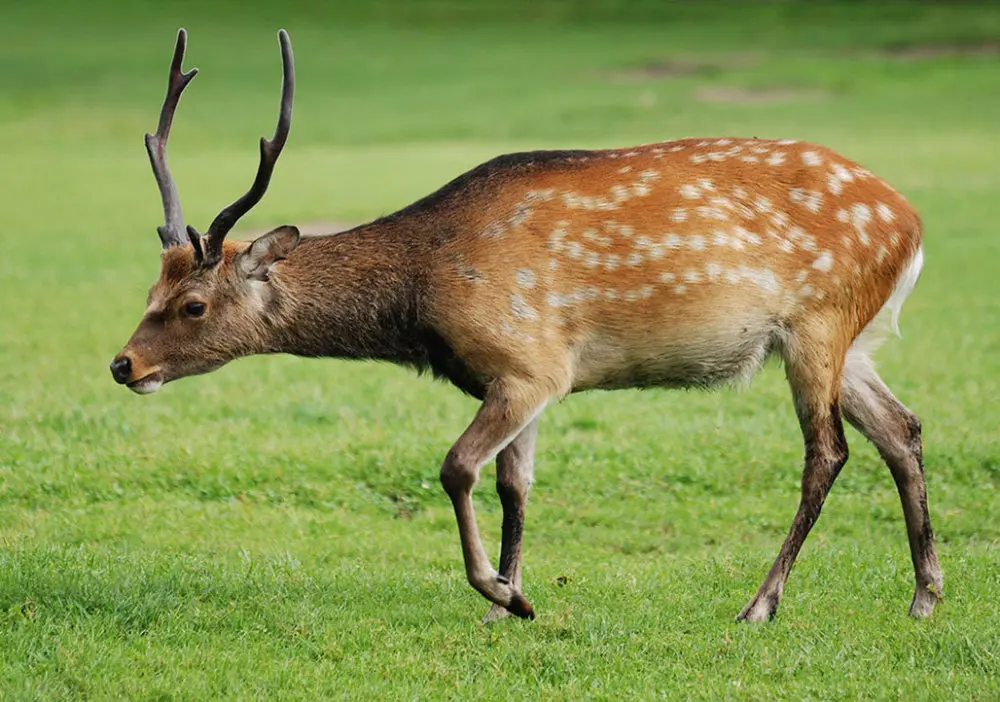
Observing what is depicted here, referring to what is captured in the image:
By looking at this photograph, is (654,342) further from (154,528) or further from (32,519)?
(32,519)

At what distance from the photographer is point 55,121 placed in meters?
34.2

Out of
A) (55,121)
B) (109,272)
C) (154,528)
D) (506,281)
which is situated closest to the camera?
(506,281)

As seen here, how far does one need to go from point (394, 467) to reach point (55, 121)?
91.8 ft

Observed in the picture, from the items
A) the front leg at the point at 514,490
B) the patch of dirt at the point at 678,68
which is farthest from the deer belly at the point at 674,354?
the patch of dirt at the point at 678,68

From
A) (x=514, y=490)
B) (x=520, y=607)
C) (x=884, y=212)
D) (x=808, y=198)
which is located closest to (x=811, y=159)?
(x=808, y=198)

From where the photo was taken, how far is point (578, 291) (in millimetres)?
6016

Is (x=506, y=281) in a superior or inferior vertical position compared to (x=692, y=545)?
superior

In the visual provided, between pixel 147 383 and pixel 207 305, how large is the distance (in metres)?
0.40

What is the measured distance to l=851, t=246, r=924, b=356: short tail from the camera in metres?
6.46

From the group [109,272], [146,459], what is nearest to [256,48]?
[109,272]

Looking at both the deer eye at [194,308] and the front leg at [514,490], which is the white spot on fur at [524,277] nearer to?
the front leg at [514,490]

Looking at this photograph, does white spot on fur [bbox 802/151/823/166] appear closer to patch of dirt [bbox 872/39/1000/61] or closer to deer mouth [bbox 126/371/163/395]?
deer mouth [bbox 126/371/163/395]

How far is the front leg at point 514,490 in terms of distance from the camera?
6.36m

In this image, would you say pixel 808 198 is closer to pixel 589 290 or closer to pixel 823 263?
pixel 823 263
